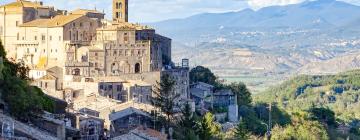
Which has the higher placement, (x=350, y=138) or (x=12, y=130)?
(x=12, y=130)

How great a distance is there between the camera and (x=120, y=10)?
273ft

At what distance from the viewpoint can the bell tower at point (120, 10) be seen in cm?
8294

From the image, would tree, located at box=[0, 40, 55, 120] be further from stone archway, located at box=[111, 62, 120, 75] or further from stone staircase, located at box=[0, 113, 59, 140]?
stone archway, located at box=[111, 62, 120, 75]

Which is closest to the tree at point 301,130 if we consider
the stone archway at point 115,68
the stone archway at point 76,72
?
the stone archway at point 115,68

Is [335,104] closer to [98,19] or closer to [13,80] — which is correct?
[98,19]

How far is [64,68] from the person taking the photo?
67.8 m

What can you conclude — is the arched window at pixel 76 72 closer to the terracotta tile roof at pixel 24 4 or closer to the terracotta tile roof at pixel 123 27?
the terracotta tile roof at pixel 123 27

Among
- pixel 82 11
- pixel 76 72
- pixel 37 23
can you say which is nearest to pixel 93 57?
pixel 76 72

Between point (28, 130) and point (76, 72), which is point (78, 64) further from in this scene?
point (28, 130)

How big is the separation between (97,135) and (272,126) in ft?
142

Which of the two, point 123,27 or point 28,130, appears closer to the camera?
point 28,130

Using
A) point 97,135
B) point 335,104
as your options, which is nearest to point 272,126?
point 97,135

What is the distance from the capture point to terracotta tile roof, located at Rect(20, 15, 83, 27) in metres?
71.4

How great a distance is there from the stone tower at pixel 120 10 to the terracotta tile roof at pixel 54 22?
31.5 feet
